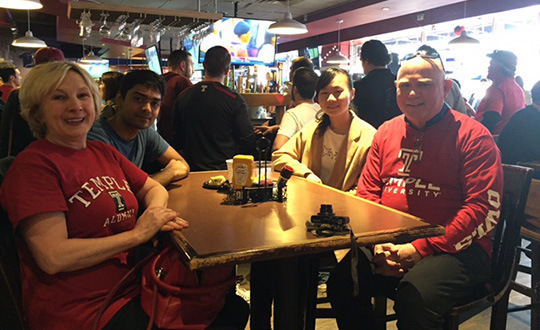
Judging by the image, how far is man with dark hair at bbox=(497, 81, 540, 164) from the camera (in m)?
3.31

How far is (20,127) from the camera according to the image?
2.24 m

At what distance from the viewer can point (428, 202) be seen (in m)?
1.97

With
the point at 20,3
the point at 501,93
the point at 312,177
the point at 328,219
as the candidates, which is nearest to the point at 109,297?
the point at 328,219

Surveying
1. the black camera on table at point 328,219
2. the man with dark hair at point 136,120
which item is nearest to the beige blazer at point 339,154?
the man with dark hair at point 136,120

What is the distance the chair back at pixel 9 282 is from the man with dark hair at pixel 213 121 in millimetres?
2164

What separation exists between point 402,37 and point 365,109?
10.3m

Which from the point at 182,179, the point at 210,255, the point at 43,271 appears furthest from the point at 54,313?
the point at 182,179

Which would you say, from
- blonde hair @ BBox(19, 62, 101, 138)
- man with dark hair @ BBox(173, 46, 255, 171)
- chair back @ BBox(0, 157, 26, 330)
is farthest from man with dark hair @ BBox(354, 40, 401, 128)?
chair back @ BBox(0, 157, 26, 330)

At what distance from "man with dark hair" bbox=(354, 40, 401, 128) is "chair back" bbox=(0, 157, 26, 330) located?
2.81 meters

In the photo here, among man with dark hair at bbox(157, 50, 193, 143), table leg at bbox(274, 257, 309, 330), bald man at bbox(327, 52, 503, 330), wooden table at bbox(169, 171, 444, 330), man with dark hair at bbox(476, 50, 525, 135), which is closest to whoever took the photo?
wooden table at bbox(169, 171, 444, 330)

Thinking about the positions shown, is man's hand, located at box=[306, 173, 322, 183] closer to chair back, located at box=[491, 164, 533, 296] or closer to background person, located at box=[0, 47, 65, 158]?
chair back, located at box=[491, 164, 533, 296]

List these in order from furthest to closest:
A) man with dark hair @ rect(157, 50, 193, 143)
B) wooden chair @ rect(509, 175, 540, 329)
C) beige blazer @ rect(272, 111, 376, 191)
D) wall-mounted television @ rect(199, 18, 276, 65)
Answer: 1. wall-mounted television @ rect(199, 18, 276, 65)
2. man with dark hair @ rect(157, 50, 193, 143)
3. beige blazer @ rect(272, 111, 376, 191)
4. wooden chair @ rect(509, 175, 540, 329)

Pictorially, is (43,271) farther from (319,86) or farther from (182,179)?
(319,86)

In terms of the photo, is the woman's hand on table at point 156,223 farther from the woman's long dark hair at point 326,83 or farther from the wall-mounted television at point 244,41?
the wall-mounted television at point 244,41
